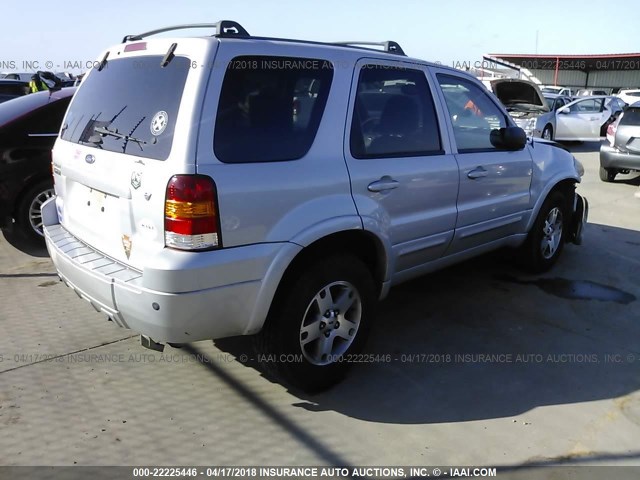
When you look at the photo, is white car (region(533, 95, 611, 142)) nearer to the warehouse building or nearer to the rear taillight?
the rear taillight

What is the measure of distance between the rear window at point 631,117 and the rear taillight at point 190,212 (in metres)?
9.53

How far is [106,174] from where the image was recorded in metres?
2.83

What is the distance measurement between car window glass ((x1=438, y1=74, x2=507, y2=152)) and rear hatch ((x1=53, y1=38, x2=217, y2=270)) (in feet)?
6.46

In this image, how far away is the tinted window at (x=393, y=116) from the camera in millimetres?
3229

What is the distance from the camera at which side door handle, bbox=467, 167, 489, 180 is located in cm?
393

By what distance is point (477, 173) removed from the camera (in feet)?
13.1

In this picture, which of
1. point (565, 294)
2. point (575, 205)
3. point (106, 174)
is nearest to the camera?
point (106, 174)

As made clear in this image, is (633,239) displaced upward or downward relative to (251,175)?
downward

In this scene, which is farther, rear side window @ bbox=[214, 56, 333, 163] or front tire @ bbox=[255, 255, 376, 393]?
front tire @ bbox=[255, 255, 376, 393]

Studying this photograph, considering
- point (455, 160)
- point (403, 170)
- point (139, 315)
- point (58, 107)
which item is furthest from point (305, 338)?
point (58, 107)

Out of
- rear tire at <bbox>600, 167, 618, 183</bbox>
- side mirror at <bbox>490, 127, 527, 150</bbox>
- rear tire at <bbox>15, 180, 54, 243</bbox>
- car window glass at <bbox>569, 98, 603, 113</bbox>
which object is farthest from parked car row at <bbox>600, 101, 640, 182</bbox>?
rear tire at <bbox>15, 180, 54, 243</bbox>

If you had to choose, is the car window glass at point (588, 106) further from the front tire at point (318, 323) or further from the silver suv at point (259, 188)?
the front tire at point (318, 323)

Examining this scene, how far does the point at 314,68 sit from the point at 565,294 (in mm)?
3170

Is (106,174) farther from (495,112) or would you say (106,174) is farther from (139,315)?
(495,112)
